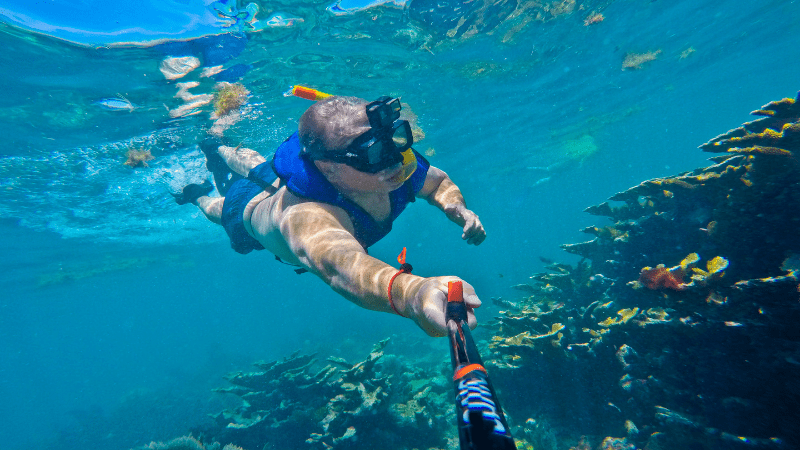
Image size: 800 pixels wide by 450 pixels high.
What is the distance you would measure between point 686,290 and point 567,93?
66.2 feet

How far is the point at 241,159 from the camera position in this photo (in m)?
7.72

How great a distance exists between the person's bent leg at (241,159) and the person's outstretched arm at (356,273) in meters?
5.05

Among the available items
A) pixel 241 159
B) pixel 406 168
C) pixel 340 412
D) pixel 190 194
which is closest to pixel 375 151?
pixel 406 168

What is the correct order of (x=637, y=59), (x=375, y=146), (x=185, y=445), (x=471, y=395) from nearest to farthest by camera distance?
(x=471, y=395), (x=375, y=146), (x=185, y=445), (x=637, y=59)

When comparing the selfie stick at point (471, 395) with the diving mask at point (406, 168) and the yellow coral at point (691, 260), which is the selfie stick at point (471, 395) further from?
the yellow coral at point (691, 260)

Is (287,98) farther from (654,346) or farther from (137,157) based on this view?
(654,346)

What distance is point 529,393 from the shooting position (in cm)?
558

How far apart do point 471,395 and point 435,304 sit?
49cm

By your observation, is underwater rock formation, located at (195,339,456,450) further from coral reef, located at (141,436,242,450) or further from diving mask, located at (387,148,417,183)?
diving mask, located at (387,148,417,183)

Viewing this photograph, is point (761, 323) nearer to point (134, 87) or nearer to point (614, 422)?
point (614, 422)

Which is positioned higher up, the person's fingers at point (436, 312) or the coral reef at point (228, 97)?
the coral reef at point (228, 97)

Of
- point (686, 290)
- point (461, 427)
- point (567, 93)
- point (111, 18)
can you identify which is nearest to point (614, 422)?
point (686, 290)

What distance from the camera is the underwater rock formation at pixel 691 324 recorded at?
323 centimetres

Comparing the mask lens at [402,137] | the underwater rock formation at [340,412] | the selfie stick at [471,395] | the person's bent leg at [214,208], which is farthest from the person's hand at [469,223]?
the person's bent leg at [214,208]
